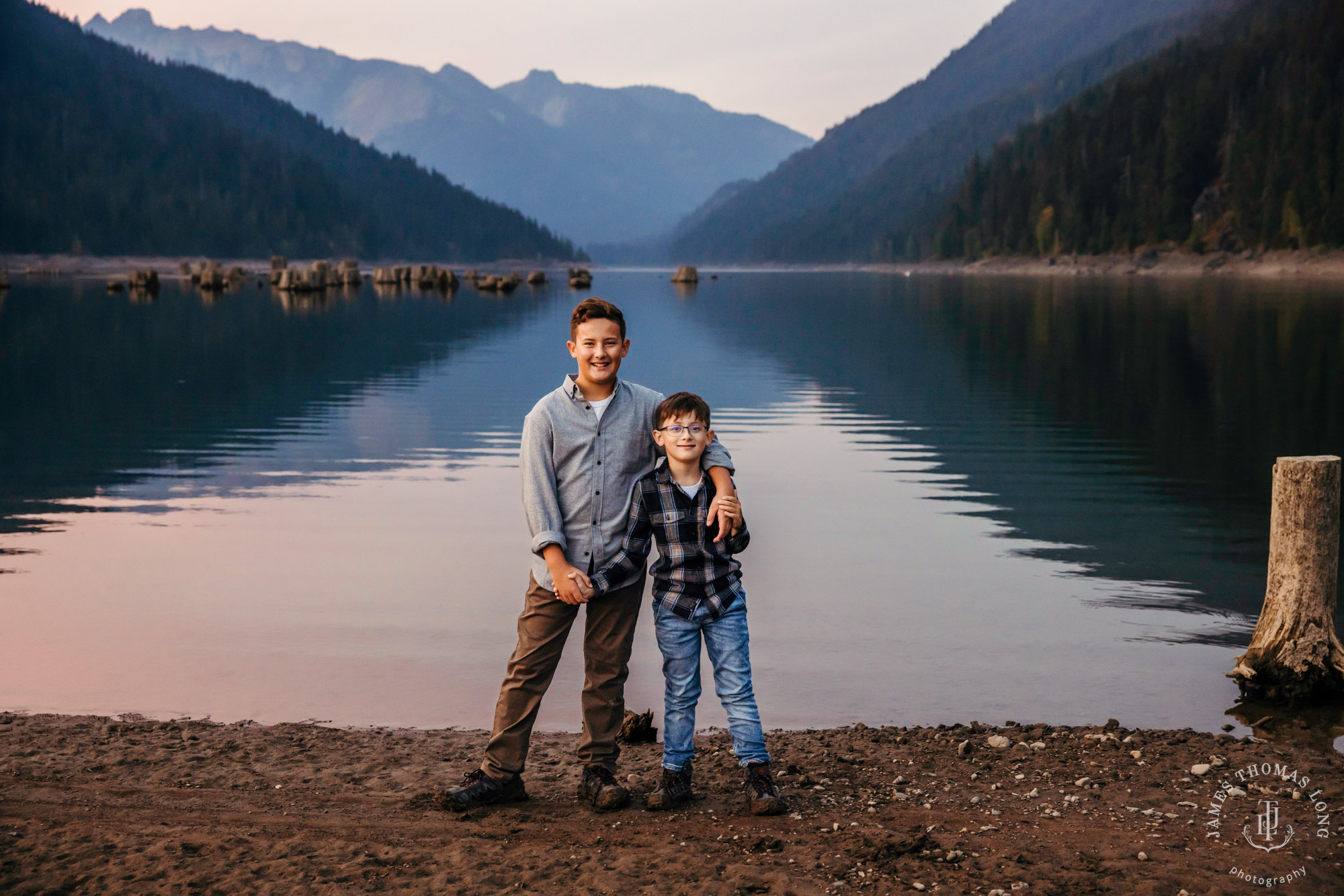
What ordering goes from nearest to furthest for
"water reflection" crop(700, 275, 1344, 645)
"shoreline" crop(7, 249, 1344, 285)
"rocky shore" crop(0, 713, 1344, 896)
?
"rocky shore" crop(0, 713, 1344, 896) < "water reflection" crop(700, 275, 1344, 645) < "shoreline" crop(7, 249, 1344, 285)

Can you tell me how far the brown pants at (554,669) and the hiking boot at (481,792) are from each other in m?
0.04

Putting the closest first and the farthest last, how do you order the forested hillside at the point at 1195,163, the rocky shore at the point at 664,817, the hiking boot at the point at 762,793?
the rocky shore at the point at 664,817
the hiking boot at the point at 762,793
the forested hillside at the point at 1195,163

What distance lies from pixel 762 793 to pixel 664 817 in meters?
0.47

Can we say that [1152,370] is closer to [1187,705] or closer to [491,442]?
[491,442]

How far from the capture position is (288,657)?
8.96 m

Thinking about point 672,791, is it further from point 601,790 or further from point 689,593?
point 689,593

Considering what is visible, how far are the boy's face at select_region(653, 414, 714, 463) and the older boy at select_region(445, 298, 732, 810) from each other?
111mm

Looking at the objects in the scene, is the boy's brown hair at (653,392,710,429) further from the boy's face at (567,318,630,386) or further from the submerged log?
the submerged log

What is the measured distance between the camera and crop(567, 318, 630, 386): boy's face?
18.9ft

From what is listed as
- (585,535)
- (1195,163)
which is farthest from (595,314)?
(1195,163)

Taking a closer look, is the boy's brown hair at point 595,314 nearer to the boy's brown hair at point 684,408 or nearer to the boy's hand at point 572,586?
the boy's brown hair at point 684,408

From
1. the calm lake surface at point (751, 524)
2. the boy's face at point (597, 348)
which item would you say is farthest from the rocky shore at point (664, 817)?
the boy's face at point (597, 348)

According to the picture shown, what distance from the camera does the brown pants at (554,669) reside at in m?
5.92

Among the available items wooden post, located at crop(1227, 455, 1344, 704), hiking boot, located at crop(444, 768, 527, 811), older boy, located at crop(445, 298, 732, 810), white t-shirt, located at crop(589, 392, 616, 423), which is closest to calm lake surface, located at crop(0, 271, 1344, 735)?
wooden post, located at crop(1227, 455, 1344, 704)
